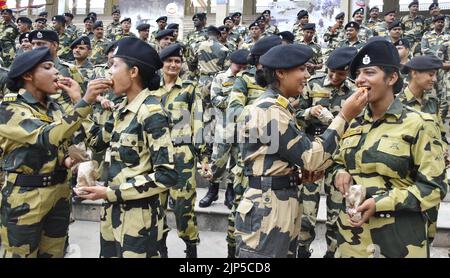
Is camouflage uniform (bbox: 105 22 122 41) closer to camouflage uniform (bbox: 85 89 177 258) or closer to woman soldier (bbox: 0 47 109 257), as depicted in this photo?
woman soldier (bbox: 0 47 109 257)

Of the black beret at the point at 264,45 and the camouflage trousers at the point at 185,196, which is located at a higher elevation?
the black beret at the point at 264,45

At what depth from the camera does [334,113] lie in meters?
4.63

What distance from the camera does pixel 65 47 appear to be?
36.8 feet

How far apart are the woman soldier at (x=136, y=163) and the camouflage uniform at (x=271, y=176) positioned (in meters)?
0.55

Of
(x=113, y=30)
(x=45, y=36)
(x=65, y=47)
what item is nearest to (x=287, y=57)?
(x=45, y=36)

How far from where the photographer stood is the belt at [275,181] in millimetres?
2828

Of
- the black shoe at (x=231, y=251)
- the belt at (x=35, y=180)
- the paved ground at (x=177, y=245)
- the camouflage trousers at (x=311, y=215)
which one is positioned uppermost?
the belt at (x=35, y=180)

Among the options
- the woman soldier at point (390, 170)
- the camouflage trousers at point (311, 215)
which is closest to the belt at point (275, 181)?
the woman soldier at point (390, 170)

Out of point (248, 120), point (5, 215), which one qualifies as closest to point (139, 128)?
point (248, 120)

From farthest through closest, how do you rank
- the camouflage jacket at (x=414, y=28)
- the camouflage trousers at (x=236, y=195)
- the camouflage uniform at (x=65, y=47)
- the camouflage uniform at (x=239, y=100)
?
the camouflage jacket at (x=414, y=28) → the camouflage uniform at (x=65, y=47) → the camouflage uniform at (x=239, y=100) → the camouflage trousers at (x=236, y=195)

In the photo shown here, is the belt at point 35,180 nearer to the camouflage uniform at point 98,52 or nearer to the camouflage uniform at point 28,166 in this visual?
the camouflage uniform at point 28,166

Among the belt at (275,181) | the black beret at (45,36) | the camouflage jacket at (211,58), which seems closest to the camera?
the belt at (275,181)

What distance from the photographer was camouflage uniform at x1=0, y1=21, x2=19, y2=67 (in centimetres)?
1098
